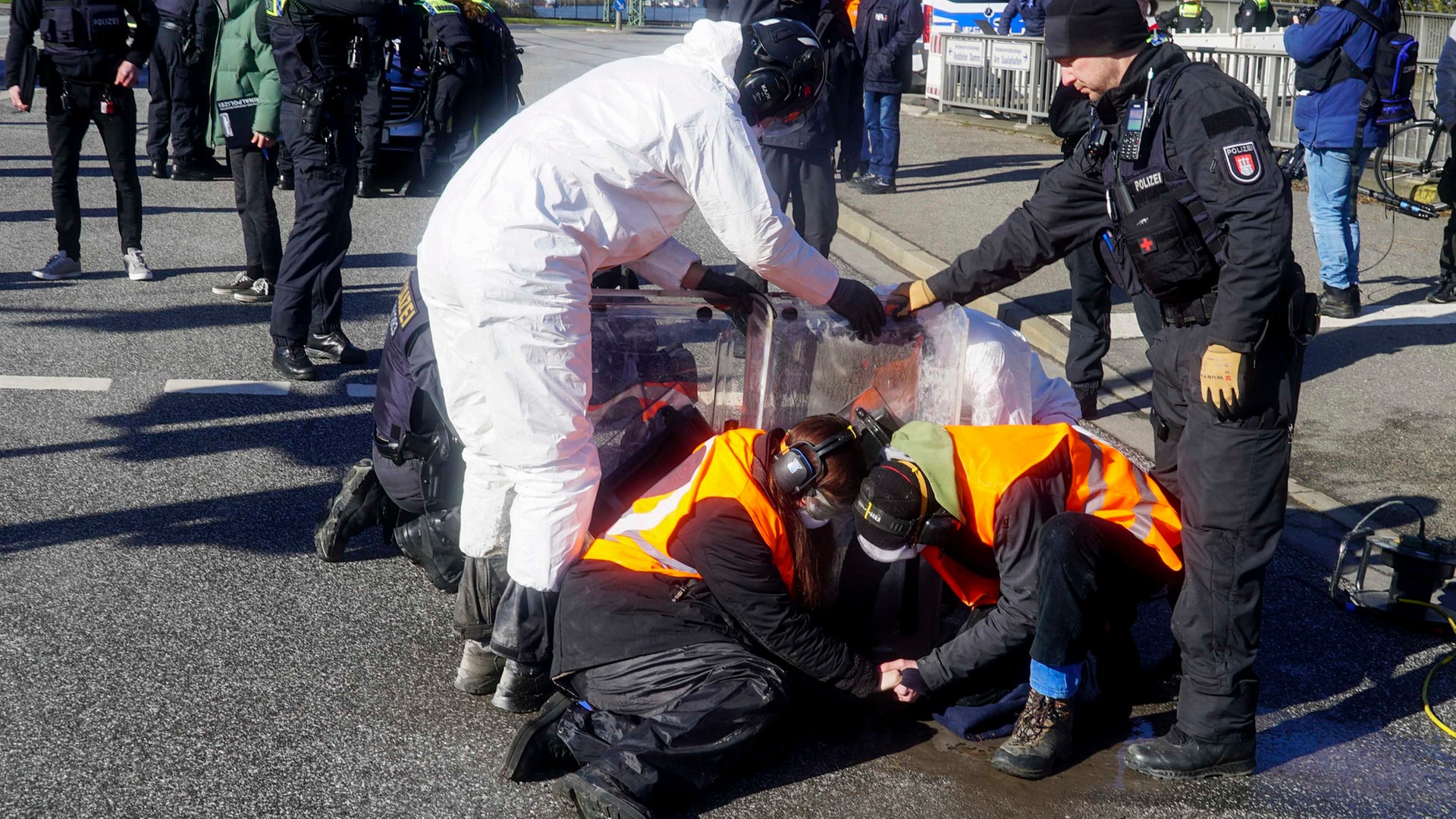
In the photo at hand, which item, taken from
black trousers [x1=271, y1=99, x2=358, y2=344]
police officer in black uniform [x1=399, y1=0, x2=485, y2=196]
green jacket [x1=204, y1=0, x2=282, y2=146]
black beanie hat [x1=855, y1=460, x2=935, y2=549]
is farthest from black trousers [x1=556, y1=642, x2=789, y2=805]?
police officer in black uniform [x1=399, y1=0, x2=485, y2=196]

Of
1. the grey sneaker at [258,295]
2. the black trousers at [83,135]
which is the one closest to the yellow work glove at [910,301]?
the grey sneaker at [258,295]

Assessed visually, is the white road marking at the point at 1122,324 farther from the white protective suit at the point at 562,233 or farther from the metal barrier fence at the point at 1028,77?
the metal barrier fence at the point at 1028,77

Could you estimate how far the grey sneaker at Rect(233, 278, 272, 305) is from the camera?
720 centimetres

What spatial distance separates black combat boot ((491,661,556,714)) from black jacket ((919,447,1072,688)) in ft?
3.42

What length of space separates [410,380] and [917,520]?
1.70 meters

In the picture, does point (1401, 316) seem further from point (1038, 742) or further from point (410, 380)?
point (410, 380)

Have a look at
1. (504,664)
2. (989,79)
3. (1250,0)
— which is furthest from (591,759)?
(1250,0)

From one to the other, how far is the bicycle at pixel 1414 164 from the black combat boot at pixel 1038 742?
25.5 ft

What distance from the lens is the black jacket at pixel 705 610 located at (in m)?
→ 3.16

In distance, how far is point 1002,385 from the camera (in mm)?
3855

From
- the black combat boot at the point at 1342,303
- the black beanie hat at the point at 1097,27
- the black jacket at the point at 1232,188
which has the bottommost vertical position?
the black combat boot at the point at 1342,303

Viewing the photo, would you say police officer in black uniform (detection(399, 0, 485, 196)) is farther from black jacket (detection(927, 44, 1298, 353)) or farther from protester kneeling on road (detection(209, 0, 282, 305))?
black jacket (detection(927, 44, 1298, 353))

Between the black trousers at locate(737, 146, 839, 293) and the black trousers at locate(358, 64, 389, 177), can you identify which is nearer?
the black trousers at locate(737, 146, 839, 293)

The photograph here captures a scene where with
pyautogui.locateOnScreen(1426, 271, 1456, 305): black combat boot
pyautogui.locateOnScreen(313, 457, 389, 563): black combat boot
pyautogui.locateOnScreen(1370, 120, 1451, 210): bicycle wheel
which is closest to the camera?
pyautogui.locateOnScreen(313, 457, 389, 563): black combat boot
